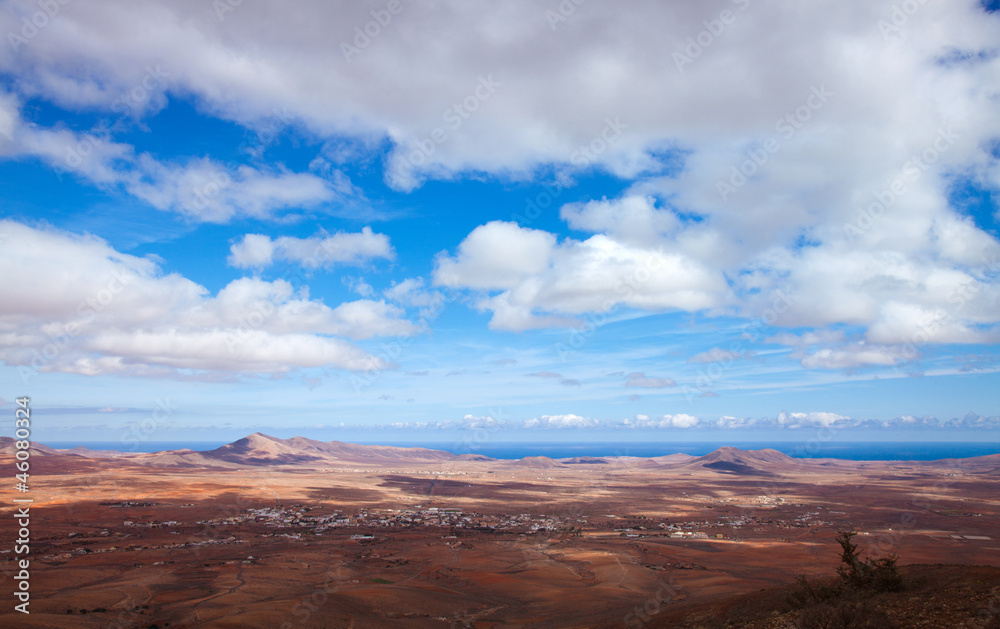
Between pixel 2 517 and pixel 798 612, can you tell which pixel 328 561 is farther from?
pixel 2 517

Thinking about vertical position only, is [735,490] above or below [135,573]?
below

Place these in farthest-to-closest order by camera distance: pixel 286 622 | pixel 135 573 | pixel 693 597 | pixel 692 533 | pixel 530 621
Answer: pixel 692 533
pixel 135 573
pixel 693 597
pixel 530 621
pixel 286 622

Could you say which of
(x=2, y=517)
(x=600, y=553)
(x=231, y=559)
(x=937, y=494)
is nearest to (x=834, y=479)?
(x=937, y=494)

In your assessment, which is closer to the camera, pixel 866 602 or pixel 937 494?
pixel 866 602

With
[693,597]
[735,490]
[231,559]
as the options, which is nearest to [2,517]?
[231,559]

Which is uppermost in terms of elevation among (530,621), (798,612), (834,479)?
(798,612)

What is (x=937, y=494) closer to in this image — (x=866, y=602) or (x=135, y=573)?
(x=866, y=602)

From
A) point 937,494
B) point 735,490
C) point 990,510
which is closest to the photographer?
point 990,510
